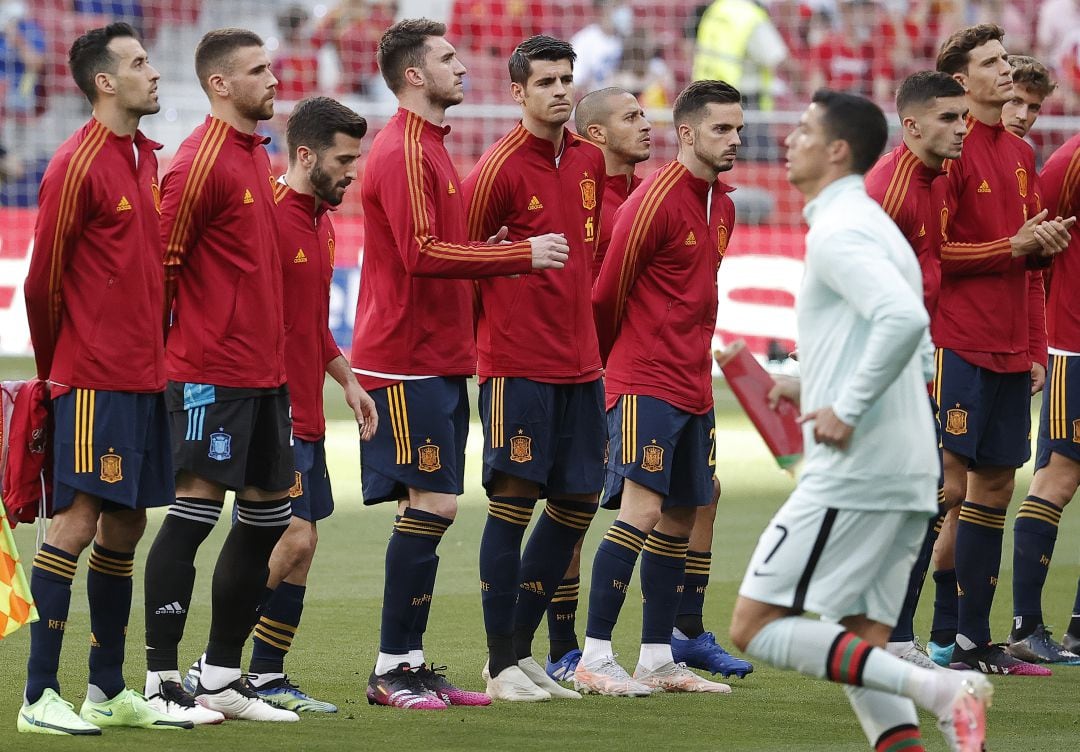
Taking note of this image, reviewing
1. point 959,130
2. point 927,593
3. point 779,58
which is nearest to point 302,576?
point 959,130

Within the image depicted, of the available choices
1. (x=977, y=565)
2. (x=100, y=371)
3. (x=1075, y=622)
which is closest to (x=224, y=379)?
(x=100, y=371)

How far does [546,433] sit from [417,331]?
640 millimetres

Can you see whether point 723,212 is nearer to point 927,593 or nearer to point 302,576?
point 302,576

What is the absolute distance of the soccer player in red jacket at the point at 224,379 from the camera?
19.9ft

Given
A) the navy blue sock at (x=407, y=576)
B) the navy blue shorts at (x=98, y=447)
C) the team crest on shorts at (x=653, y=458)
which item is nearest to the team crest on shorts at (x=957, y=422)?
the team crest on shorts at (x=653, y=458)

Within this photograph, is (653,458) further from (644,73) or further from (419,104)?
(644,73)

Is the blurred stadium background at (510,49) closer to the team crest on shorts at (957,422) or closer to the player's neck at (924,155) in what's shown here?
the team crest on shorts at (957,422)

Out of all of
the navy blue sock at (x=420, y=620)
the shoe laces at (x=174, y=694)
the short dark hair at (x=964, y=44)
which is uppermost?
the short dark hair at (x=964, y=44)

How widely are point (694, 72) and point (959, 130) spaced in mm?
13542

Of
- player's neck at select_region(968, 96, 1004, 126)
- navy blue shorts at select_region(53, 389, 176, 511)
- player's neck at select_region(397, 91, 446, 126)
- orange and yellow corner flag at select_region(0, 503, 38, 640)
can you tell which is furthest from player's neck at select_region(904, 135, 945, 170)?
orange and yellow corner flag at select_region(0, 503, 38, 640)

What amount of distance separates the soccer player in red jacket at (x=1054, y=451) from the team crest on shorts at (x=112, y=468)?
399cm

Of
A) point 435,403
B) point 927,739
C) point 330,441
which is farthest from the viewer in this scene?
point 330,441

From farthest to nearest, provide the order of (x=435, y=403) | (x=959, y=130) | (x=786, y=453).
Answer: (x=959, y=130) → (x=435, y=403) → (x=786, y=453)

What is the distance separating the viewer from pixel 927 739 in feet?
19.6
